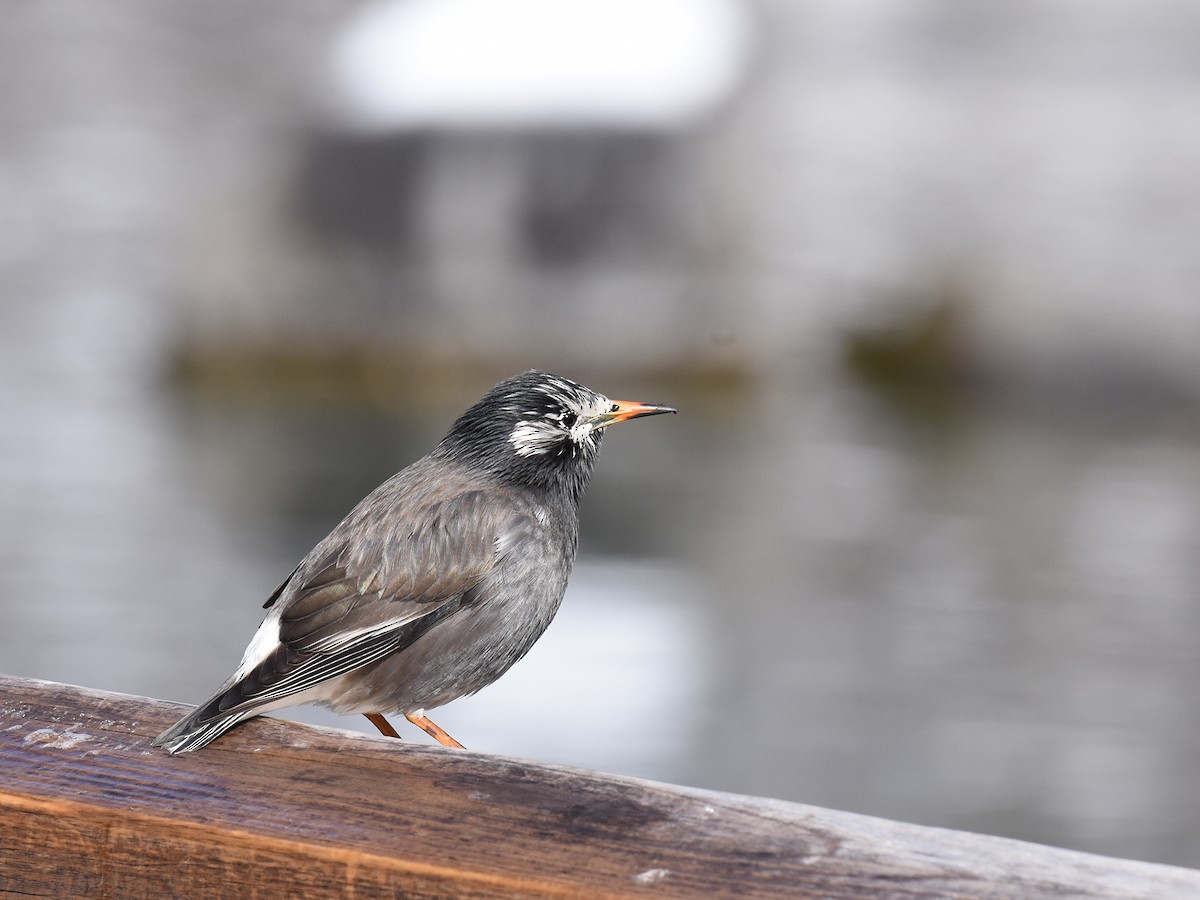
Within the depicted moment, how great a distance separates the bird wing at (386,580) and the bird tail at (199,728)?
489 mm

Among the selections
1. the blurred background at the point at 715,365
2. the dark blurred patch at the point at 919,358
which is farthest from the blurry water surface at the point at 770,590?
the dark blurred patch at the point at 919,358

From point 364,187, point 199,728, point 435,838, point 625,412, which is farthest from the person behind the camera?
point 364,187

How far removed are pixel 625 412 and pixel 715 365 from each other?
10288 mm

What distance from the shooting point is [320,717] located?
708 cm

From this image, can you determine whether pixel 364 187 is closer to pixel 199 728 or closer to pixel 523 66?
pixel 523 66

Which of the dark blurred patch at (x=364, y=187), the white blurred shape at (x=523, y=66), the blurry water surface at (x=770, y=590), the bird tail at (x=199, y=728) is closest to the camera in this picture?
the bird tail at (x=199, y=728)

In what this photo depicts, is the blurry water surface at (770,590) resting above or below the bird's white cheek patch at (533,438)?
above

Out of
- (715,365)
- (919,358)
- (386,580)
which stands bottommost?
(386,580)

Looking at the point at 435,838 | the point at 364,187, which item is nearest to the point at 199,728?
the point at 435,838

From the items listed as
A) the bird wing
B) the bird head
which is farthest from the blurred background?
the bird wing

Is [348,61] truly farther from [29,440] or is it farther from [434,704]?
[434,704]

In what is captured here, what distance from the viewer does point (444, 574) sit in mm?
3076

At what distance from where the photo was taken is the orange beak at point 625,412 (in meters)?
3.08

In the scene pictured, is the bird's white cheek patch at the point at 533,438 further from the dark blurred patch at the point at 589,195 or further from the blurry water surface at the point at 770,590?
the dark blurred patch at the point at 589,195
